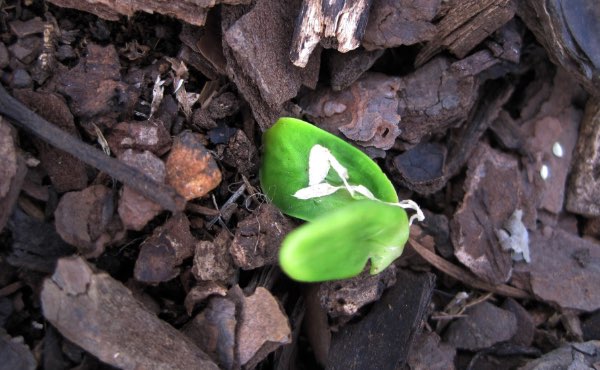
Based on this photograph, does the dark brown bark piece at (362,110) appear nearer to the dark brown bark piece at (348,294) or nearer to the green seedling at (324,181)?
the green seedling at (324,181)

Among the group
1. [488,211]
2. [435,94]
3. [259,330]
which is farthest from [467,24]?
[259,330]

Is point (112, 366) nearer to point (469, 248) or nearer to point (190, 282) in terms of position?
point (190, 282)

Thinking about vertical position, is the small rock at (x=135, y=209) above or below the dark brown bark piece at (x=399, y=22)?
below

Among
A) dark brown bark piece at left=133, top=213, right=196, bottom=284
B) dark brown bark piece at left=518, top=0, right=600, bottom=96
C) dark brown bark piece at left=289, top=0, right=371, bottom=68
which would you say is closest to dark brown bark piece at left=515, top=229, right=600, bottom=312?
dark brown bark piece at left=518, top=0, right=600, bottom=96

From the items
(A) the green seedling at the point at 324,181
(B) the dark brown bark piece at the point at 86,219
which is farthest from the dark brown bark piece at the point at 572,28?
(B) the dark brown bark piece at the point at 86,219

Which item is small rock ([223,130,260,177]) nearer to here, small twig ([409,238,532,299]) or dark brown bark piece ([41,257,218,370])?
dark brown bark piece ([41,257,218,370])

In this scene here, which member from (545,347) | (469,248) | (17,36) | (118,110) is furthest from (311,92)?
(545,347)
